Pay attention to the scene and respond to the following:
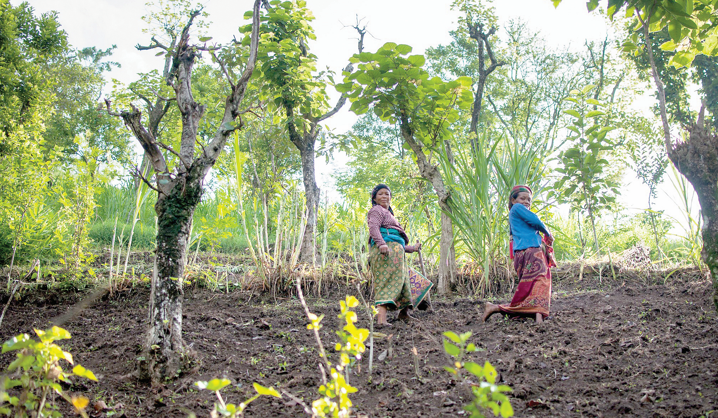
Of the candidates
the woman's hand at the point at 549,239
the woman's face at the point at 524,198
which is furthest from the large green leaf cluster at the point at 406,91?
the woman's hand at the point at 549,239

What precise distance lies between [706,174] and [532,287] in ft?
5.28

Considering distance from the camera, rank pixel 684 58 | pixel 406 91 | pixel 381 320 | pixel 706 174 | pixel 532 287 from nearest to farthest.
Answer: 1. pixel 706 174
2. pixel 684 58
3. pixel 532 287
4. pixel 381 320
5. pixel 406 91

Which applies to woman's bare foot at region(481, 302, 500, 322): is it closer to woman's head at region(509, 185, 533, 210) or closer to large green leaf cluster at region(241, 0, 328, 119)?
woman's head at region(509, 185, 533, 210)

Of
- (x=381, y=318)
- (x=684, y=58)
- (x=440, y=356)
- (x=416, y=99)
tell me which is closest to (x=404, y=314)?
(x=381, y=318)

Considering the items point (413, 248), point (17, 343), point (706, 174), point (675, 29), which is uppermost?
point (675, 29)

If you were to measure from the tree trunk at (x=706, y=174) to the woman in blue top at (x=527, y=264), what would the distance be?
137cm

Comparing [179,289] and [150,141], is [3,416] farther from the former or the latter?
[150,141]

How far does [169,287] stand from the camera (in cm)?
234

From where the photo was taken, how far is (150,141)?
2.46 meters

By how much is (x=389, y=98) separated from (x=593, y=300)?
266cm

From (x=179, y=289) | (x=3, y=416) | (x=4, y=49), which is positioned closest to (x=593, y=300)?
(x=179, y=289)

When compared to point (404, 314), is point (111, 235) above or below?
above

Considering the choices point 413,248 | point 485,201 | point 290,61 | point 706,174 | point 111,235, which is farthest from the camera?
point 111,235

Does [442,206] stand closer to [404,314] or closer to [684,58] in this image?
[404,314]
